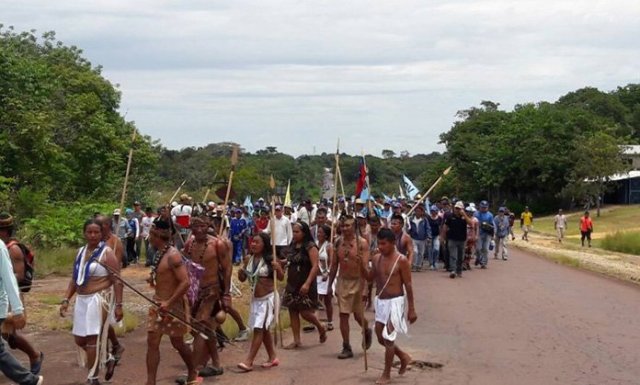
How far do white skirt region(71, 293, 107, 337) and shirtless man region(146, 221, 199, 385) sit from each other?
1.80 feet

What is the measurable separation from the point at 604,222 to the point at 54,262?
1697 inches

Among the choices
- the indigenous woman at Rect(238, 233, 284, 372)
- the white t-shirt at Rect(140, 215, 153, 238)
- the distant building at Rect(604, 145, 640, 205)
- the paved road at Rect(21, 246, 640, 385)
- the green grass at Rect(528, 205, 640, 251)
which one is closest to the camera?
the paved road at Rect(21, 246, 640, 385)

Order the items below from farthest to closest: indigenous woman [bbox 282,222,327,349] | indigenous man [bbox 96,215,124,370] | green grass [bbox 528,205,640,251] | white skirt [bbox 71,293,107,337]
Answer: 1. green grass [bbox 528,205,640,251]
2. indigenous woman [bbox 282,222,327,349]
3. indigenous man [bbox 96,215,124,370]
4. white skirt [bbox 71,293,107,337]

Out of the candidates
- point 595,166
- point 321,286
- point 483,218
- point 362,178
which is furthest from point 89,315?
point 595,166

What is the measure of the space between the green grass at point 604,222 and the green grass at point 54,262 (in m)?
27.7

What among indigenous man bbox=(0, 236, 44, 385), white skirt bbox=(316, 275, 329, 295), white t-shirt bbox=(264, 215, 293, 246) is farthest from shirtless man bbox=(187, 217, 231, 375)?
white t-shirt bbox=(264, 215, 293, 246)

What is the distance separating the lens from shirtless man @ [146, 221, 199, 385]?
8.77 metres

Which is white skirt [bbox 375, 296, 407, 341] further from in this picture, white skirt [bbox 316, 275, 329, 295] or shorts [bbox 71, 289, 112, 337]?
white skirt [bbox 316, 275, 329, 295]

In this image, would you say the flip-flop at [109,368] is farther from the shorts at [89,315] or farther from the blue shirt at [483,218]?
the blue shirt at [483,218]

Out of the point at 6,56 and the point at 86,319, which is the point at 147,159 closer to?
the point at 6,56

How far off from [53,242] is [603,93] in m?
79.4

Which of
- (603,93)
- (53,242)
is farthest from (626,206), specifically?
(53,242)

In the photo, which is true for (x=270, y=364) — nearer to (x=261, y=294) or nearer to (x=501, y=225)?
(x=261, y=294)

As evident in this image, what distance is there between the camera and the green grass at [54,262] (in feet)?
68.6
